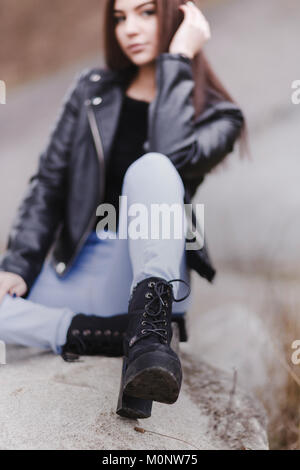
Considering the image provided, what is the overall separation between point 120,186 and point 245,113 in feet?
4.65

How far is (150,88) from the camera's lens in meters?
1.76

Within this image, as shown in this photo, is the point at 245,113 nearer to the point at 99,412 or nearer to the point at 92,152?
the point at 92,152

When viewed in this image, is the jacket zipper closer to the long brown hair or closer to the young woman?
the young woman

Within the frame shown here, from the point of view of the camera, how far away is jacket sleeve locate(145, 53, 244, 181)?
1487 millimetres

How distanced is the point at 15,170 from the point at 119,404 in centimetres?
230

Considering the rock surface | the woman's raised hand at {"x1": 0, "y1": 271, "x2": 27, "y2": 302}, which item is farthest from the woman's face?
the rock surface

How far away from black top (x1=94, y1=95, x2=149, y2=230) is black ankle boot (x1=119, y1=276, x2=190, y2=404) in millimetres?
521

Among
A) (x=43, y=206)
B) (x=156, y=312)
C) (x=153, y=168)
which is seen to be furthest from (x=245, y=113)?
(x=156, y=312)

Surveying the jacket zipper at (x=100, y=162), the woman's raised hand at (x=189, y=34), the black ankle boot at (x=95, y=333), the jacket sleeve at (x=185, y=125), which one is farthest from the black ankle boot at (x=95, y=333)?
the woman's raised hand at (x=189, y=34)

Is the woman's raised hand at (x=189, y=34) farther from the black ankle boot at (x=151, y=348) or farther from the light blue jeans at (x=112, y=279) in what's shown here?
the black ankle boot at (x=151, y=348)

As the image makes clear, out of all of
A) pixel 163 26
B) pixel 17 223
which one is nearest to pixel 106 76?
pixel 163 26

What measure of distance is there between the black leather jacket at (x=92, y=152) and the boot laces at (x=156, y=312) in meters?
0.25

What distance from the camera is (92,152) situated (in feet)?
5.56
